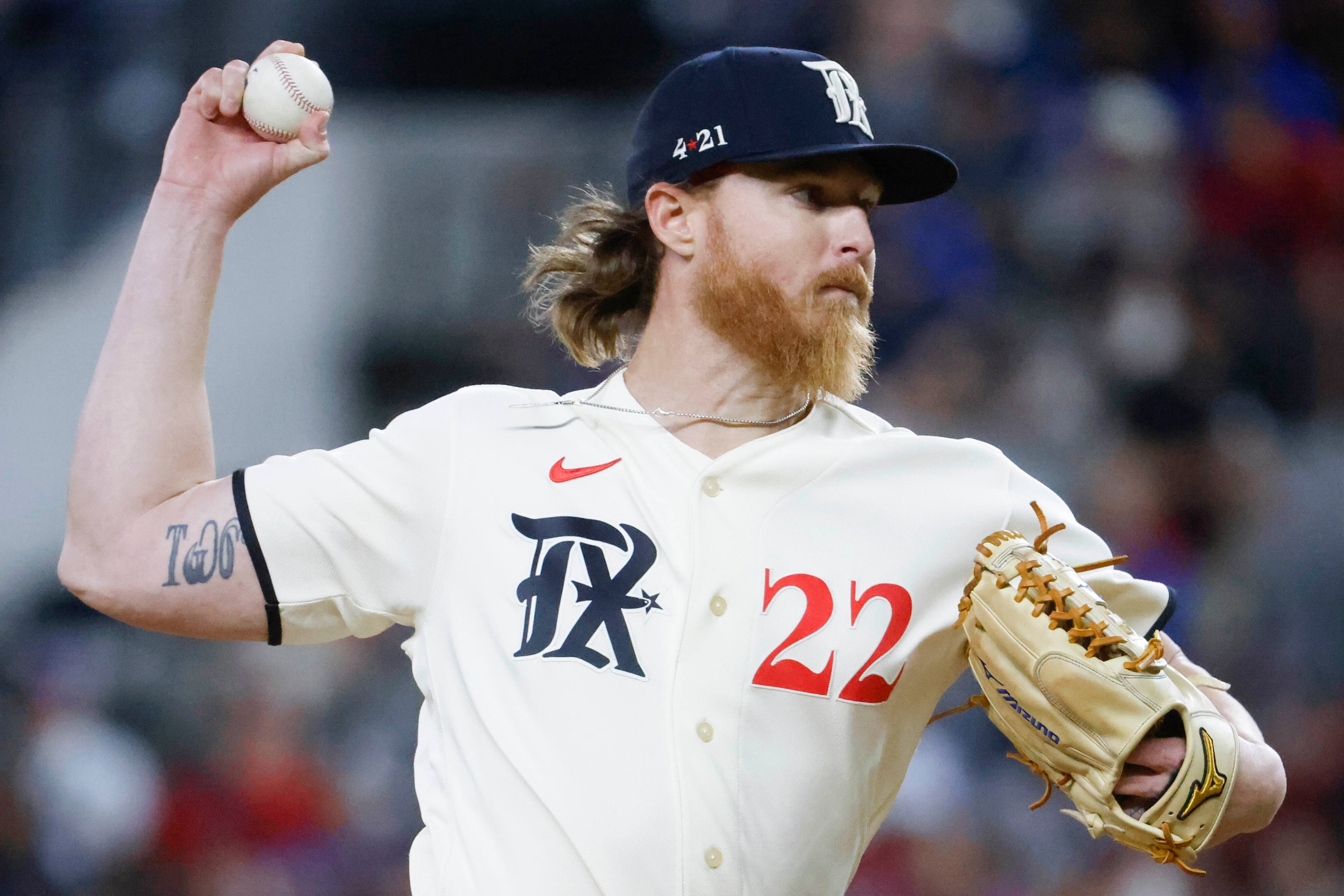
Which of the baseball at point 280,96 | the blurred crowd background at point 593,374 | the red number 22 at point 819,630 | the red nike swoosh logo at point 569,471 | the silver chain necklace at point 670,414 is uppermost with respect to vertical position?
the baseball at point 280,96

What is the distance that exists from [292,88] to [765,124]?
2.81 ft

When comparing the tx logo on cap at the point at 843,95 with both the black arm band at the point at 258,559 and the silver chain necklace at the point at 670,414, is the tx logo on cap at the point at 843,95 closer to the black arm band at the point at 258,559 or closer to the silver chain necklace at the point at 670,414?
the silver chain necklace at the point at 670,414

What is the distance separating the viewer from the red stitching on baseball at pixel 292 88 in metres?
2.37

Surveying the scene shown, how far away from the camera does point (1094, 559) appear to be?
2.41 meters

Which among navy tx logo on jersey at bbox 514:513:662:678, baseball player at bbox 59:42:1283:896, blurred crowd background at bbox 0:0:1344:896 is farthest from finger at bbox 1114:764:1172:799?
blurred crowd background at bbox 0:0:1344:896

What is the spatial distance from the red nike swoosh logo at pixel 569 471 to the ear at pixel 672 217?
555mm

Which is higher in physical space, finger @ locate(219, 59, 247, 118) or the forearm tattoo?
finger @ locate(219, 59, 247, 118)

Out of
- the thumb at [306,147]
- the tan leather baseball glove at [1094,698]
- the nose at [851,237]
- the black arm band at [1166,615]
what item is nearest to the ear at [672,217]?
the nose at [851,237]

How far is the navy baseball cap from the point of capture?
8.31 feet

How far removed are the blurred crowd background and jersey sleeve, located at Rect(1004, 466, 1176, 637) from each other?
319 cm

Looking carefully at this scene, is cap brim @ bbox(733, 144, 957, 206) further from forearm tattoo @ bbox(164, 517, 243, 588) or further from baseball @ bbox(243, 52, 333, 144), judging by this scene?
forearm tattoo @ bbox(164, 517, 243, 588)

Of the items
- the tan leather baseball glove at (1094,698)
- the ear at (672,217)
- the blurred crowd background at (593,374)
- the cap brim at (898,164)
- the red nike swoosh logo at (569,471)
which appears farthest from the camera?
the blurred crowd background at (593,374)

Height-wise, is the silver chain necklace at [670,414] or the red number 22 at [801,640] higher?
the silver chain necklace at [670,414]

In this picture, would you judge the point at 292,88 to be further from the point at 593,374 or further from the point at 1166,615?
the point at 593,374
